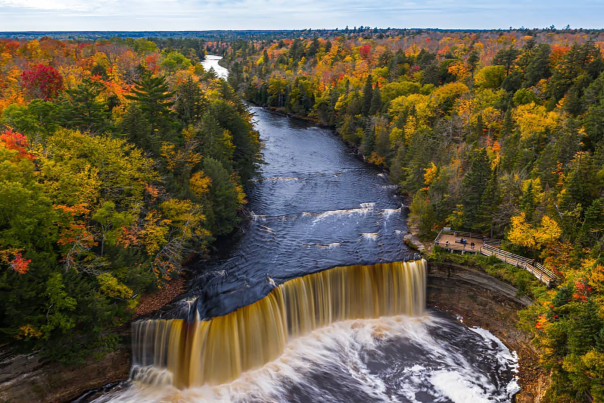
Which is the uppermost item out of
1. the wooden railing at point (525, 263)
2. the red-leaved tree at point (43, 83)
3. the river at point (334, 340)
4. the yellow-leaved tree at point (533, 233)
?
the red-leaved tree at point (43, 83)

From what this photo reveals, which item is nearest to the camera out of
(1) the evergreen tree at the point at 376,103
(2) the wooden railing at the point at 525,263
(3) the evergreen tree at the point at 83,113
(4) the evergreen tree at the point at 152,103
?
(2) the wooden railing at the point at 525,263

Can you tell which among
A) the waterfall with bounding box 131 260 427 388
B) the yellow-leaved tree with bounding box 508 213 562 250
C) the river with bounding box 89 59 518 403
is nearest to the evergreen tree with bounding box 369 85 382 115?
the river with bounding box 89 59 518 403

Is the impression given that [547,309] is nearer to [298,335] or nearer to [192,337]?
[298,335]

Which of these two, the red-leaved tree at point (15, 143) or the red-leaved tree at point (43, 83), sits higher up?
the red-leaved tree at point (43, 83)

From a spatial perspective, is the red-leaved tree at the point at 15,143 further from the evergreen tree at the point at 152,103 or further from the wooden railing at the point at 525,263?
the wooden railing at the point at 525,263

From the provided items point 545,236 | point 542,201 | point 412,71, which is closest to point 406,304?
point 545,236

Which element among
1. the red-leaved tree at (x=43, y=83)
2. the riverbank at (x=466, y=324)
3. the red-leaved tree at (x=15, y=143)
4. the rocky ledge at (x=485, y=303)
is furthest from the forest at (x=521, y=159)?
the red-leaved tree at (x=43, y=83)

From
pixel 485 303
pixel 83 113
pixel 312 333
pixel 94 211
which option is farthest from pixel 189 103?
pixel 485 303
